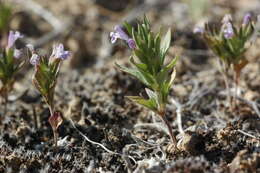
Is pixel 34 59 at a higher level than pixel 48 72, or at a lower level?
higher

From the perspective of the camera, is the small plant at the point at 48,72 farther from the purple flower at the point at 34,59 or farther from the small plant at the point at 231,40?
→ the small plant at the point at 231,40

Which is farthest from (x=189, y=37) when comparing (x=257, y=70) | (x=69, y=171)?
(x=69, y=171)

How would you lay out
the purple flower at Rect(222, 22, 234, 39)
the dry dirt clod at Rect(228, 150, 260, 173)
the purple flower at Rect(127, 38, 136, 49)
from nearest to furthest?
the dry dirt clod at Rect(228, 150, 260, 173) → the purple flower at Rect(127, 38, 136, 49) → the purple flower at Rect(222, 22, 234, 39)

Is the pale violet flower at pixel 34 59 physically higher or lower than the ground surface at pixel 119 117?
higher

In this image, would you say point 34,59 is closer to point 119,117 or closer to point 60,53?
point 60,53

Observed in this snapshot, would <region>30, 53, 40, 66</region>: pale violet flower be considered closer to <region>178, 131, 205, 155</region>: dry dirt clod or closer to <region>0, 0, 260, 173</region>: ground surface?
<region>0, 0, 260, 173</region>: ground surface

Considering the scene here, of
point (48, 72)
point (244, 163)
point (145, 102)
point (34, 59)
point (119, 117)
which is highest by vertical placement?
point (34, 59)

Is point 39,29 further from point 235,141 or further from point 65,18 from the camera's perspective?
point 235,141

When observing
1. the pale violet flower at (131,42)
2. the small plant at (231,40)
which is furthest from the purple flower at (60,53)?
the small plant at (231,40)

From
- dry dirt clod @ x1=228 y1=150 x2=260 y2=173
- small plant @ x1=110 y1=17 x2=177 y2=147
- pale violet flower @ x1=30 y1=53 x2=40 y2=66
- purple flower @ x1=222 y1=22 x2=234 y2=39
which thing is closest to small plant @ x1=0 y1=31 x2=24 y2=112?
pale violet flower @ x1=30 y1=53 x2=40 y2=66

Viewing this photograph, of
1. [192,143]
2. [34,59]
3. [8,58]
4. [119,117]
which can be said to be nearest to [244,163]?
[192,143]
